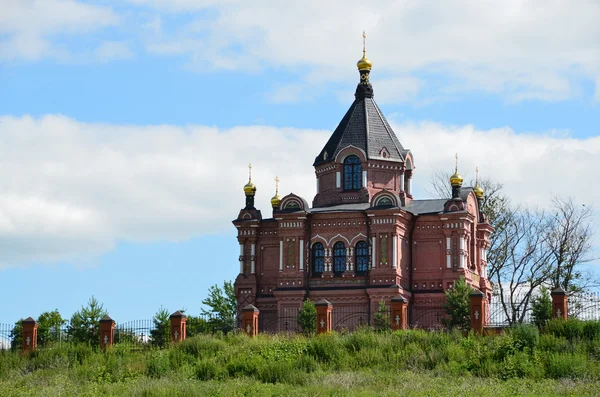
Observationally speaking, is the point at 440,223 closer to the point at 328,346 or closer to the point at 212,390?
the point at 328,346

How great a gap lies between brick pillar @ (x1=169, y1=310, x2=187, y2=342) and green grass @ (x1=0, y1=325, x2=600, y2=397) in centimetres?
111

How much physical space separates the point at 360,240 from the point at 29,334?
12.1m

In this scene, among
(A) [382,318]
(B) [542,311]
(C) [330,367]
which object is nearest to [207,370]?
(C) [330,367]

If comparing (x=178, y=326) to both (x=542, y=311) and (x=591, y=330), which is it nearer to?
(x=542, y=311)

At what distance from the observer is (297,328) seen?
124ft

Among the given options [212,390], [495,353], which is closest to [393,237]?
[495,353]

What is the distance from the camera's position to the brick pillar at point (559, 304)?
3027 centimetres

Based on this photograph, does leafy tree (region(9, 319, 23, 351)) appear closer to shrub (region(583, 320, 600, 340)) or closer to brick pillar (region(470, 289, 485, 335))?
brick pillar (region(470, 289, 485, 335))

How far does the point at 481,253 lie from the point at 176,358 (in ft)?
52.8

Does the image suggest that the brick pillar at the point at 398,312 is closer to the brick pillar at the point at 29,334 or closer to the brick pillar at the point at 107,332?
the brick pillar at the point at 107,332

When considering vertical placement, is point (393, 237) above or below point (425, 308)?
above

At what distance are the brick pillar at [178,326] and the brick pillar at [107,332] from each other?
1.77m

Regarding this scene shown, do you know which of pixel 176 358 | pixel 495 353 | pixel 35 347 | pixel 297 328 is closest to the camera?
pixel 495 353

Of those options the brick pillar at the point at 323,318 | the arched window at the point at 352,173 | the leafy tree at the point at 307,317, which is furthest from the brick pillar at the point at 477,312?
the arched window at the point at 352,173
